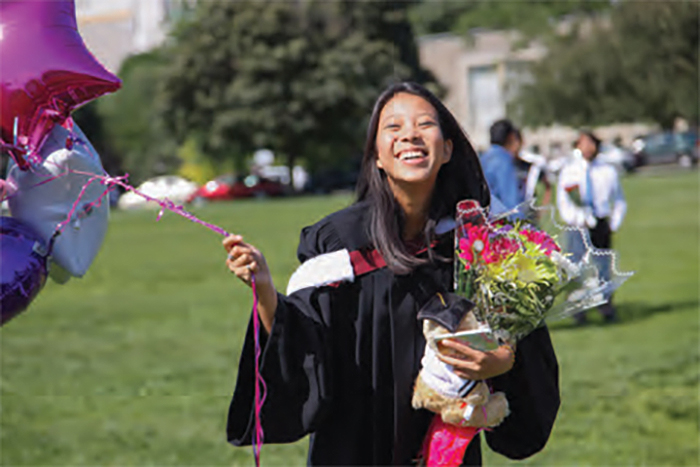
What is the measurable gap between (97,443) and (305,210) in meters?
Answer: 27.4

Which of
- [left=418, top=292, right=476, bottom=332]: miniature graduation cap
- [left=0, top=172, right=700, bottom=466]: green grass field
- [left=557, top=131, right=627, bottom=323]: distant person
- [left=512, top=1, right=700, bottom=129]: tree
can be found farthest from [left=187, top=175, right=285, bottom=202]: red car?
[left=418, top=292, right=476, bottom=332]: miniature graduation cap

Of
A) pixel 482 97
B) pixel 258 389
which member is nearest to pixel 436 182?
pixel 258 389

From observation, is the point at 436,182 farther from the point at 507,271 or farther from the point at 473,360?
the point at 473,360

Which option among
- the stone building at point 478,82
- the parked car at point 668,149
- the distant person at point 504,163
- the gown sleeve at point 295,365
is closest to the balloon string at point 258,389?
the gown sleeve at point 295,365

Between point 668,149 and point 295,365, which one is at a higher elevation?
point 295,365

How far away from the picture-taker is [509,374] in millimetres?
3721

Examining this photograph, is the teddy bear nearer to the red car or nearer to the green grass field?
the green grass field

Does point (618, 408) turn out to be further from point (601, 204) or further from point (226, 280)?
point (226, 280)

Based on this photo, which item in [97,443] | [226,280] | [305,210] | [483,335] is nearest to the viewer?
[483,335]

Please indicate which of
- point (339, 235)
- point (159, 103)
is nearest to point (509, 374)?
point (339, 235)

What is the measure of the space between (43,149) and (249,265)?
0.65 m

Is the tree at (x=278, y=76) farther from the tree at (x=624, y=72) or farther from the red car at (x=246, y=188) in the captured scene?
the tree at (x=624, y=72)

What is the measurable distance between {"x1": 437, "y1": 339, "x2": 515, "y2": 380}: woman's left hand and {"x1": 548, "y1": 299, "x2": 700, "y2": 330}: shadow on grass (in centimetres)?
829

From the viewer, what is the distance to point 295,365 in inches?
142
